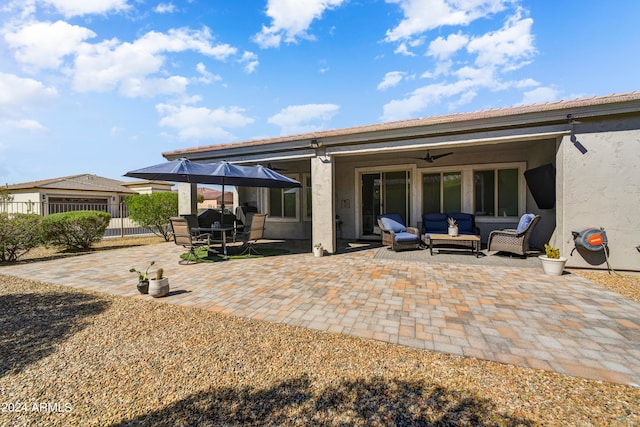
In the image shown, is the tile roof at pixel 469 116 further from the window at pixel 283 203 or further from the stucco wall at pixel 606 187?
the window at pixel 283 203

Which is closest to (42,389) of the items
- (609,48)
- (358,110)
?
(609,48)

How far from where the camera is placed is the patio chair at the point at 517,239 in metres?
6.00

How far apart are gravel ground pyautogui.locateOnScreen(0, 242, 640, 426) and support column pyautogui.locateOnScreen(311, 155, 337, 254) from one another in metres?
4.31

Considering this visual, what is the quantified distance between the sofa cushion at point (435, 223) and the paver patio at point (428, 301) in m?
1.72

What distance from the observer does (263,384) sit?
2.05 meters

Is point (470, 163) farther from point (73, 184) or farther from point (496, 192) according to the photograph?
point (73, 184)

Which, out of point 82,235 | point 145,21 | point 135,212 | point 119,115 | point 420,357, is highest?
point 145,21

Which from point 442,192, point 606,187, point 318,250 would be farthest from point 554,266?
point 318,250

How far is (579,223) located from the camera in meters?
5.24

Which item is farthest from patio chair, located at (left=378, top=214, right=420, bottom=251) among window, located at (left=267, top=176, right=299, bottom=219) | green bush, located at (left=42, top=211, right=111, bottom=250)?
green bush, located at (left=42, top=211, right=111, bottom=250)

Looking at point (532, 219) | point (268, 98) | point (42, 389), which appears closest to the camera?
point (42, 389)

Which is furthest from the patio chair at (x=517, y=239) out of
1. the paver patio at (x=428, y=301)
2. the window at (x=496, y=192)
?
the window at (x=496, y=192)

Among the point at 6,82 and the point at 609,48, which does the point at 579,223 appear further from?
the point at 6,82

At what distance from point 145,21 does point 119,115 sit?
2926mm
